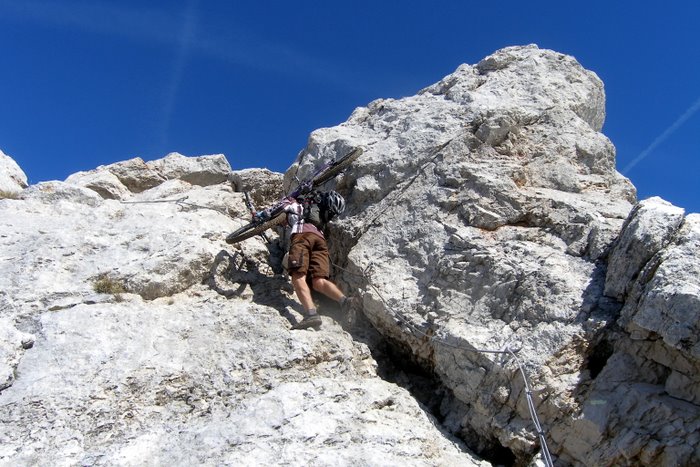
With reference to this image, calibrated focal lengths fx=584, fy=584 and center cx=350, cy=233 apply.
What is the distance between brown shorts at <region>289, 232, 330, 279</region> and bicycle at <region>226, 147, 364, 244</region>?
2.43 feet

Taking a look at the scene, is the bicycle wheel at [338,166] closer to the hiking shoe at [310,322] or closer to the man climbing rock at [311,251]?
the man climbing rock at [311,251]

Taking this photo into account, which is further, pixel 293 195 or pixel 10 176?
pixel 10 176

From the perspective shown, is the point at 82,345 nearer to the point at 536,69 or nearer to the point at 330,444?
the point at 330,444

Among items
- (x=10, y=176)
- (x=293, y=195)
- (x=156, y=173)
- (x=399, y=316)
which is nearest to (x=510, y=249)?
(x=399, y=316)

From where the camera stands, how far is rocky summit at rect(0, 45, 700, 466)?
629 centimetres

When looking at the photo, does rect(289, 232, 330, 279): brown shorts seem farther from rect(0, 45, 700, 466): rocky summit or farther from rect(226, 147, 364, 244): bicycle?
rect(226, 147, 364, 244): bicycle

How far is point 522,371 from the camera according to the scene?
6695 mm

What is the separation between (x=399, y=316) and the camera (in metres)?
8.24

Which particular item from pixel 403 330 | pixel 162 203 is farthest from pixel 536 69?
pixel 162 203

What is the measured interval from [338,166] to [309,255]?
6.41 ft

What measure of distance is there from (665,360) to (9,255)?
8.90 metres

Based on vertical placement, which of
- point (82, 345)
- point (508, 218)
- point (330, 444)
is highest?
point (508, 218)

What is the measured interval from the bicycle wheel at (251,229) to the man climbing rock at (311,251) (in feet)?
0.50

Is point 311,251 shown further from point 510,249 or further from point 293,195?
point 510,249
